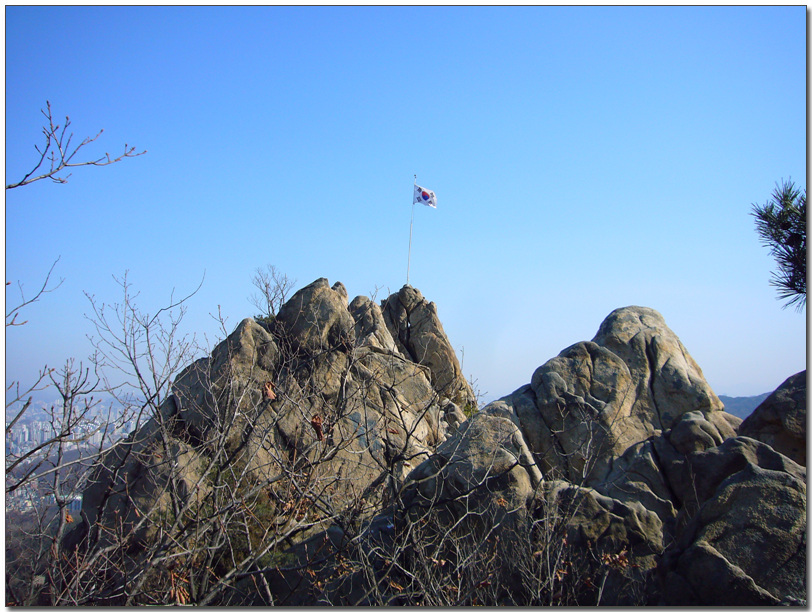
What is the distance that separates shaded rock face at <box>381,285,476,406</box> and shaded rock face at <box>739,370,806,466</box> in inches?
507

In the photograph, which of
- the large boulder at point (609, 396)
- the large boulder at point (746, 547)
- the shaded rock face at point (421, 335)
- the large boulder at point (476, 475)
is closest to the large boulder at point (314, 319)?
the shaded rock face at point (421, 335)

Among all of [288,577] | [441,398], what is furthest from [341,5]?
[441,398]

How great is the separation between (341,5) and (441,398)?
54.9 feet

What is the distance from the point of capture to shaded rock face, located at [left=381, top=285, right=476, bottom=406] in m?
25.2

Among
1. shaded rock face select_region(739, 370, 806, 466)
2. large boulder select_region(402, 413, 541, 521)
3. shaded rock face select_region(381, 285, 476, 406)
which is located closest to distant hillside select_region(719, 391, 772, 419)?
Answer: shaded rock face select_region(739, 370, 806, 466)

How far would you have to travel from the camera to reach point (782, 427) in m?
11.6

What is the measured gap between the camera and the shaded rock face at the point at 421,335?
25231mm

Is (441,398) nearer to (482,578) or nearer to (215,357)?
(215,357)

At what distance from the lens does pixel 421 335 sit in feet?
87.4

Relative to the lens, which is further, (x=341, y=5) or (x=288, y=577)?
(x=288, y=577)

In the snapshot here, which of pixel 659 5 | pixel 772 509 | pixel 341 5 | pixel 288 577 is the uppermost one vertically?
pixel 341 5

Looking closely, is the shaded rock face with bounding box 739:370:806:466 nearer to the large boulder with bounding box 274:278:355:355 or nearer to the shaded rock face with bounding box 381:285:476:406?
the large boulder with bounding box 274:278:355:355

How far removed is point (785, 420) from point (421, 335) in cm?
1648

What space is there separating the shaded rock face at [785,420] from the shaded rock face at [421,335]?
12.9 metres
